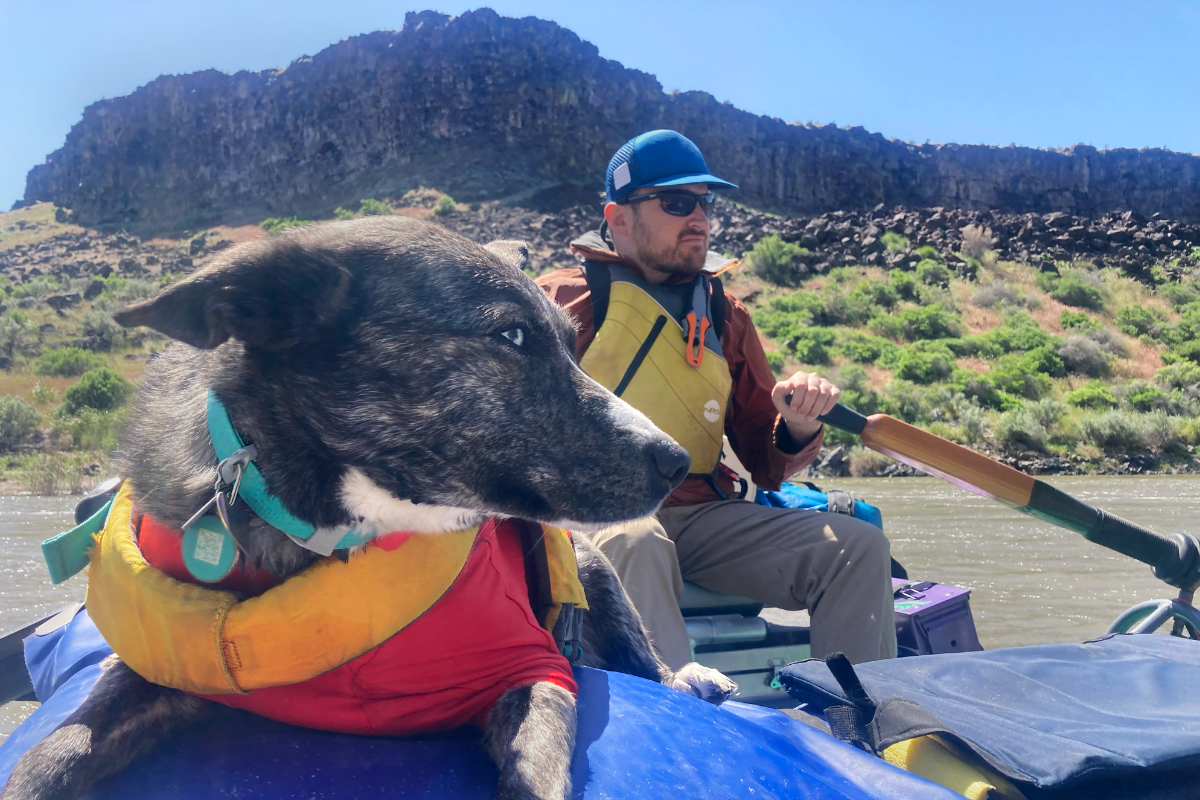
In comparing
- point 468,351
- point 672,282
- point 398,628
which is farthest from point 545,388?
point 672,282

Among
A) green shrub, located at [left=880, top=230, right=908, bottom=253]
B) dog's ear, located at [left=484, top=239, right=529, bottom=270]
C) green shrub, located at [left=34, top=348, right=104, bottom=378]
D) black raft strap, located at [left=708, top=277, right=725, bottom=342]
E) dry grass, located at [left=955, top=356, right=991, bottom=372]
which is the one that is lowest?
green shrub, located at [left=34, top=348, right=104, bottom=378]

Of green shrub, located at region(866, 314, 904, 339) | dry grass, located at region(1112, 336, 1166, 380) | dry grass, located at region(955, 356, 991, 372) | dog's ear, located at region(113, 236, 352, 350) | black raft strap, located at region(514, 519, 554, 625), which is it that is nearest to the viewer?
dog's ear, located at region(113, 236, 352, 350)

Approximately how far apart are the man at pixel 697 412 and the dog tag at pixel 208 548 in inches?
62.9

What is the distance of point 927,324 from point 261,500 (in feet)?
96.4

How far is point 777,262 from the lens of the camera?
3831cm

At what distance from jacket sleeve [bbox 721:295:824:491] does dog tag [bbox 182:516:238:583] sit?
2.56 meters

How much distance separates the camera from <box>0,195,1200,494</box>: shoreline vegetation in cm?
1597

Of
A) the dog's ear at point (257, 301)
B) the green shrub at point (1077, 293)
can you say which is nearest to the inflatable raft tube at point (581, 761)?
the dog's ear at point (257, 301)

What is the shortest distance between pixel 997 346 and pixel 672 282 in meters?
24.9

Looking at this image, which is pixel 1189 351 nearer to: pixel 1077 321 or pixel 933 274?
pixel 1077 321

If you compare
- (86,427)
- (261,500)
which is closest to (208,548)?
(261,500)

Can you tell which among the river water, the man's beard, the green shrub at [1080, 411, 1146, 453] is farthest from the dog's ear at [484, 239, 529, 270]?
the green shrub at [1080, 411, 1146, 453]

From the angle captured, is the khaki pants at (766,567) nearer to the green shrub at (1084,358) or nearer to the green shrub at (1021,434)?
the green shrub at (1021,434)

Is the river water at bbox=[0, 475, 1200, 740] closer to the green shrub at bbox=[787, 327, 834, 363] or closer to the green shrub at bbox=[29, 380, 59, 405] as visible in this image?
the green shrub at bbox=[29, 380, 59, 405]
